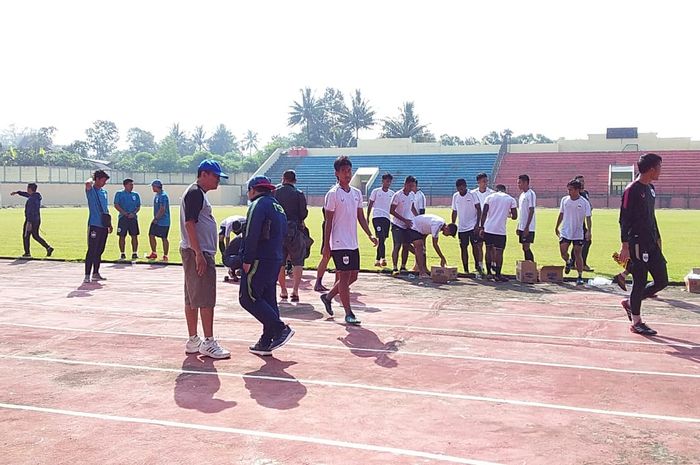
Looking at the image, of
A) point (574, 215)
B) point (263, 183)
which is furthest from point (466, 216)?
point (263, 183)

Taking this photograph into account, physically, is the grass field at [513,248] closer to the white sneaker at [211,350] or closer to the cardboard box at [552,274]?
the cardboard box at [552,274]

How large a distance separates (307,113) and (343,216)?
107 meters

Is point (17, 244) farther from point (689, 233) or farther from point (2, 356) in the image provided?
point (689, 233)

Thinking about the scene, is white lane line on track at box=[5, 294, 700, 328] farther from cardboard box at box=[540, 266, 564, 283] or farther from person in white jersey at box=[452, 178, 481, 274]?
person in white jersey at box=[452, 178, 481, 274]

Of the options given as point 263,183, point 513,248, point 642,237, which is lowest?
point 513,248

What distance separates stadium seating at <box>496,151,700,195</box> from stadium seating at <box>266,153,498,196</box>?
284cm

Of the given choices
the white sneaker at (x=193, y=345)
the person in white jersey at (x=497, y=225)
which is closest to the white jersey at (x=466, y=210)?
the person in white jersey at (x=497, y=225)

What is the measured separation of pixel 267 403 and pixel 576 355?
10.8ft

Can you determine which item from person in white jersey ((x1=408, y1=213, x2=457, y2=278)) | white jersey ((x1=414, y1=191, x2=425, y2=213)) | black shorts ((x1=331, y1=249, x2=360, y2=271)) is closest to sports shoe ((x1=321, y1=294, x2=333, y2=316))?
black shorts ((x1=331, y1=249, x2=360, y2=271))

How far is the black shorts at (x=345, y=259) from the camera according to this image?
8461mm

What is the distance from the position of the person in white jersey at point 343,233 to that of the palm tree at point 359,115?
100m

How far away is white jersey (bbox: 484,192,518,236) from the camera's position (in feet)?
41.0

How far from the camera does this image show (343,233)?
8523 millimetres

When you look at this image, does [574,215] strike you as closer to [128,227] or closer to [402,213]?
[402,213]
